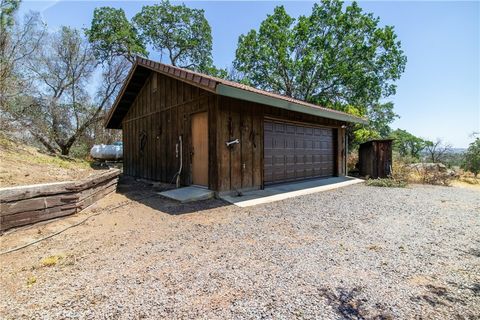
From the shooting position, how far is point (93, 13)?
17297mm

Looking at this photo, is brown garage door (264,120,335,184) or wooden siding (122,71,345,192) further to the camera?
brown garage door (264,120,335,184)

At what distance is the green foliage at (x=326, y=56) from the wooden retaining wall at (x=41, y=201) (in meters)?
16.4

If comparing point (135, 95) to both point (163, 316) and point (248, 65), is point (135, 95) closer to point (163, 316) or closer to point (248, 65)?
point (163, 316)

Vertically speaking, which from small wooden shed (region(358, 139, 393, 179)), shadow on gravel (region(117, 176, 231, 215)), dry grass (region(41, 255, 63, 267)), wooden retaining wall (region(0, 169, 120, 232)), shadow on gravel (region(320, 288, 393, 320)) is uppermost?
small wooden shed (region(358, 139, 393, 179))

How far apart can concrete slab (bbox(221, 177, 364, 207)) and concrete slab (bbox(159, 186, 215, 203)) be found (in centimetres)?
42

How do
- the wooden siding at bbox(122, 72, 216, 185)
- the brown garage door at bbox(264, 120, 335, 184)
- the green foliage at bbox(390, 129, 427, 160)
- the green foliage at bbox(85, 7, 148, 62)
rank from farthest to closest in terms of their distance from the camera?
the green foliage at bbox(390, 129, 427, 160) < the green foliage at bbox(85, 7, 148, 62) < the brown garage door at bbox(264, 120, 335, 184) < the wooden siding at bbox(122, 72, 216, 185)

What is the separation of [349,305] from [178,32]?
22.5 meters

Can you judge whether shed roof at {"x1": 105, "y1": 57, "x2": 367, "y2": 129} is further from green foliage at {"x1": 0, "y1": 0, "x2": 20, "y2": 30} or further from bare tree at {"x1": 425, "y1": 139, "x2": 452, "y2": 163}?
bare tree at {"x1": 425, "y1": 139, "x2": 452, "y2": 163}

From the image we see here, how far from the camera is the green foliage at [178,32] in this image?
1939cm

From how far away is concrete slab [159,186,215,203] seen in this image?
18.7 feet

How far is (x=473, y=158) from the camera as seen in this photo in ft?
43.5

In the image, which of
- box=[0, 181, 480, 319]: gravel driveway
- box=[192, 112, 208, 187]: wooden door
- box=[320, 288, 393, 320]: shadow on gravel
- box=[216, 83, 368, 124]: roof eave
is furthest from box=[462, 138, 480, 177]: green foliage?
box=[320, 288, 393, 320]: shadow on gravel

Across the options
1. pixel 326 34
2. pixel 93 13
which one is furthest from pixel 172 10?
pixel 326 34

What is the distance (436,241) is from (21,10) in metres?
17.3
